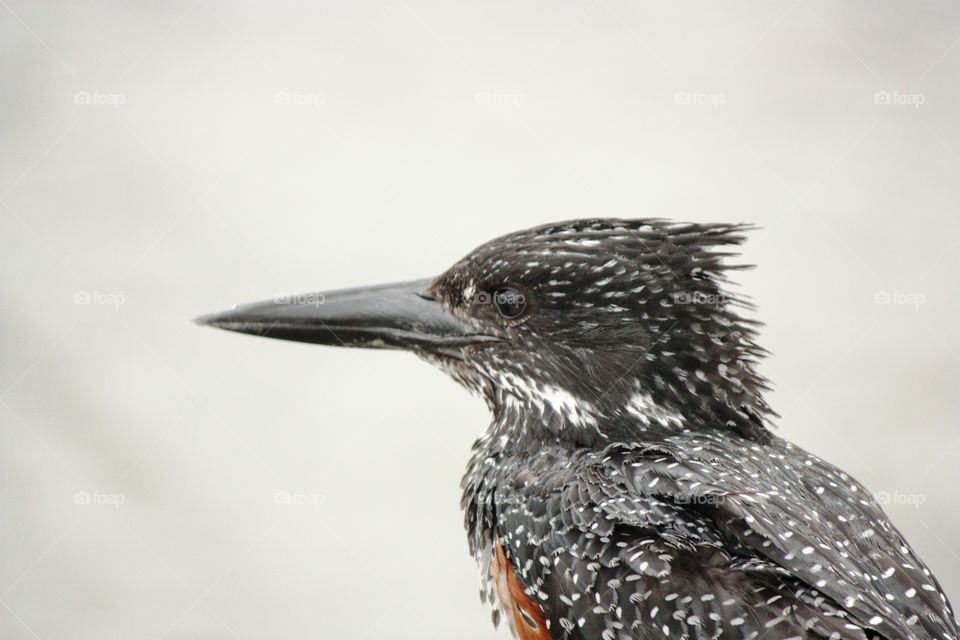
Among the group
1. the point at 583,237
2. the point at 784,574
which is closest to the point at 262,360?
the point at 583,237

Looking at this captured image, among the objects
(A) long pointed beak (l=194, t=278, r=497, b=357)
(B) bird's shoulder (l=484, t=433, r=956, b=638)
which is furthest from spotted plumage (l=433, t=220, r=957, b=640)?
(A) long pointed beak (l=194, t=278, r=497, b=357)

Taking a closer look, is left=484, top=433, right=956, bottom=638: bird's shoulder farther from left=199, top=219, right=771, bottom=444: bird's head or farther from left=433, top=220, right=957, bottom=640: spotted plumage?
left=199, top=219, right=771, bottom=444: bird's head

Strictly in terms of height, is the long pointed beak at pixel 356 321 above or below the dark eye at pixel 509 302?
below

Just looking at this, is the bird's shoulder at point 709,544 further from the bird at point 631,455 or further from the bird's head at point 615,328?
the bird's head at point 615,328

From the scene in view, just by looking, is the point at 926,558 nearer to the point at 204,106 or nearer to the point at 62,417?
the point at 62,417

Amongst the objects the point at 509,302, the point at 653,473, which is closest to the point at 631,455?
the point at 653,473

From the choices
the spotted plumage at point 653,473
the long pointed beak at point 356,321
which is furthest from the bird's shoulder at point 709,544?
the long pointed beak at point 356,321
